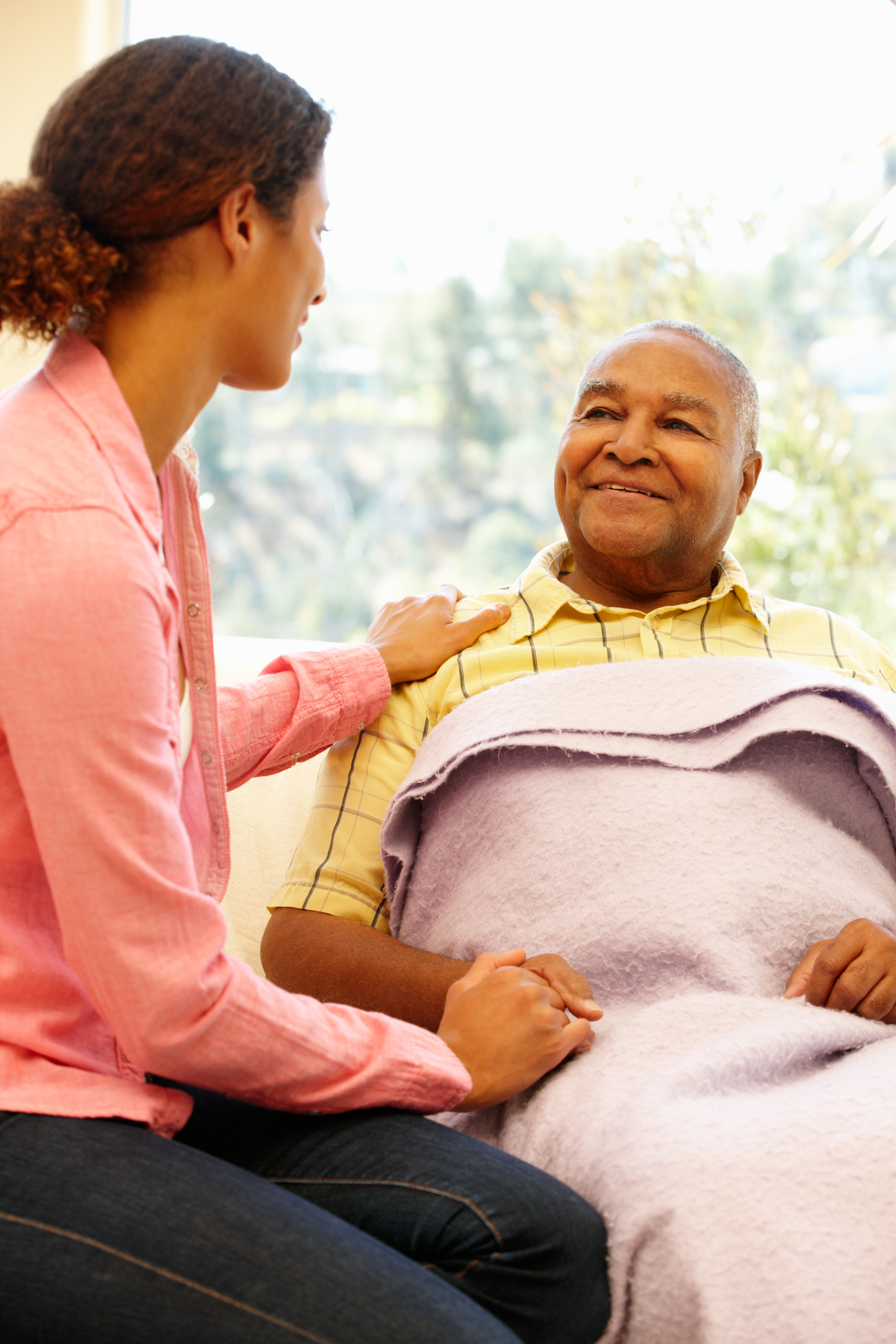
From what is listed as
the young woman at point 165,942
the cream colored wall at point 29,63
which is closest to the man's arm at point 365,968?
the young woman at point 165,942

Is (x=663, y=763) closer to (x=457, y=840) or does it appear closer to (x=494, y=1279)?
(x=457, y=840)

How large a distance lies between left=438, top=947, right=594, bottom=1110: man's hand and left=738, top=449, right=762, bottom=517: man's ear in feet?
3.14

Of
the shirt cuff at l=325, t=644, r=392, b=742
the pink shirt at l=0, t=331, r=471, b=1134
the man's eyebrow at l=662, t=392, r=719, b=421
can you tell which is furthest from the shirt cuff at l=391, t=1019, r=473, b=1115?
the man's eyebrow at l=662, t=392, r=719, b=421

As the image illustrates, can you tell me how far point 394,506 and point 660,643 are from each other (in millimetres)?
1405

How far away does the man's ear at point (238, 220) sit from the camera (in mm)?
878

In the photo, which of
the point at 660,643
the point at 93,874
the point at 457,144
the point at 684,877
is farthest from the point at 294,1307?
the point at 457,144

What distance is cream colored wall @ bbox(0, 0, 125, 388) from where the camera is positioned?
2344 mm

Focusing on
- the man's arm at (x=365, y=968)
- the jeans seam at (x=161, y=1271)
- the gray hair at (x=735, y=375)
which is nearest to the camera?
the jeans seam at (x=161, y=1271)

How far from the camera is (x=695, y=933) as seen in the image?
45.5 inches

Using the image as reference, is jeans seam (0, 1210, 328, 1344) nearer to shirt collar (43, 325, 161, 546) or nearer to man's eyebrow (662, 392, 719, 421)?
shirt collar (43, 325, 161, 546)

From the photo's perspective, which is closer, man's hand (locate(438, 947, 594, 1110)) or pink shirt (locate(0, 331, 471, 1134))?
pink shirt (locate(0, 331, 471, 1134))

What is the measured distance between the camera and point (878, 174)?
2.46m

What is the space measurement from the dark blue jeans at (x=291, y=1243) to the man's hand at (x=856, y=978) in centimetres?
36

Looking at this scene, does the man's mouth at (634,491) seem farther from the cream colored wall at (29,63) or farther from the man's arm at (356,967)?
the cream colored wall at (29,63)
